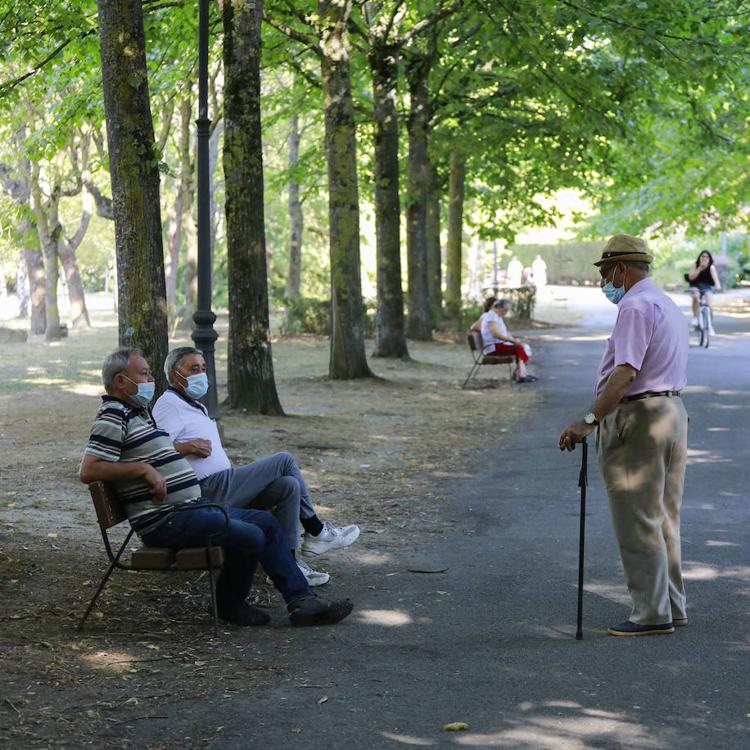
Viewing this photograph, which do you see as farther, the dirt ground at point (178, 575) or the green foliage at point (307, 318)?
the green foliage at point (307, 318)

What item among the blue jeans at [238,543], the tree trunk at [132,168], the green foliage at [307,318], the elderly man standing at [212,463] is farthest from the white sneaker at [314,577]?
the green foliage at [307,318]

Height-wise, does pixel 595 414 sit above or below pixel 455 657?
above

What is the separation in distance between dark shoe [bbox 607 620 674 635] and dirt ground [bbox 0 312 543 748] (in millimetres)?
1570

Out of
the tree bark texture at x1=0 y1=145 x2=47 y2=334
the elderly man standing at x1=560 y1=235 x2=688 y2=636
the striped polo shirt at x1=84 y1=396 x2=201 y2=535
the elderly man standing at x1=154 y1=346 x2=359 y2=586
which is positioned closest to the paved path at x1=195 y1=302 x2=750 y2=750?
the elderly man standing at x1=560 y1=235 x2=688 y2=636

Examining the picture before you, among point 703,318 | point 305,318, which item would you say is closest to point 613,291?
point 703,318

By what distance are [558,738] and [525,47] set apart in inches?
644

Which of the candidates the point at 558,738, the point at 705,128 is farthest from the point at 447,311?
the point at 558,738

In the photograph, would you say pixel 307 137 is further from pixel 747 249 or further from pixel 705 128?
pixel 705 128

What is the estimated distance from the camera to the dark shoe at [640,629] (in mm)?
6746

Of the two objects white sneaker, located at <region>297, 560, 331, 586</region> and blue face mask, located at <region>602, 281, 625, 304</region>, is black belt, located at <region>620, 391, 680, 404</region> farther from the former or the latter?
white sneaker, located at <region>297, 560, 331, 586</region>

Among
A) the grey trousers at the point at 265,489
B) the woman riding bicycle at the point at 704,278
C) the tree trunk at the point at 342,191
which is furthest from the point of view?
the woman riding bicycle at the point at 704,278

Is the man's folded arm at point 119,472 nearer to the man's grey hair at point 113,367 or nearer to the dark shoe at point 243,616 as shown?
the man's grey hair at point 113,367

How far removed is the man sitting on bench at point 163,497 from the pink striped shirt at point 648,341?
1877 mm

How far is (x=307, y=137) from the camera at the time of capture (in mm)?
55188
